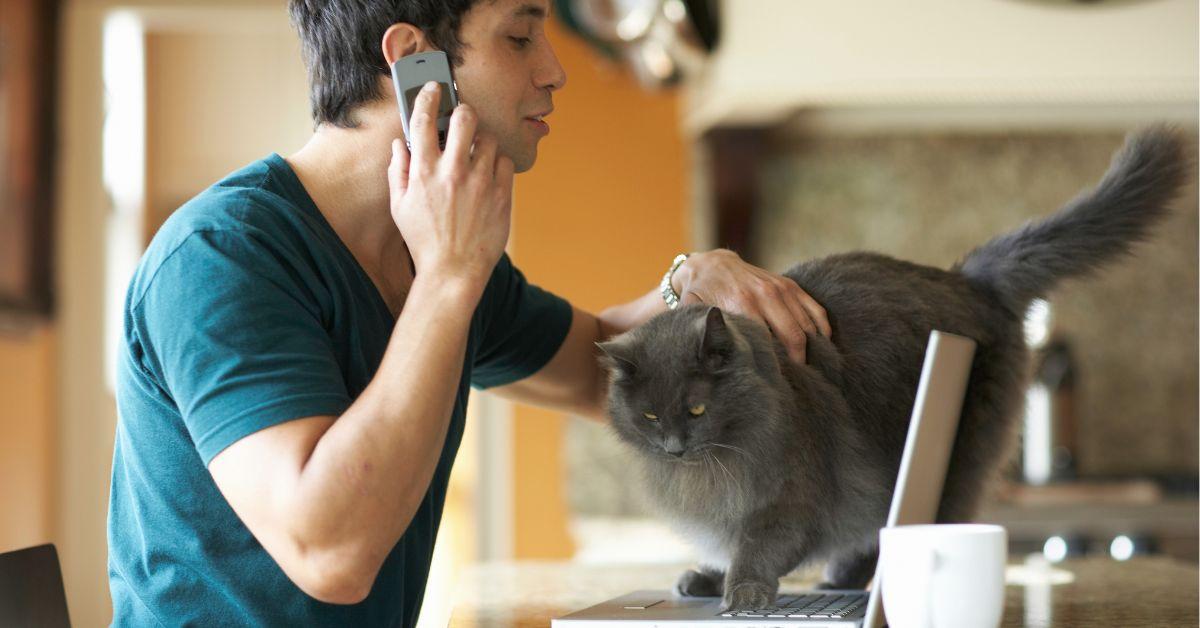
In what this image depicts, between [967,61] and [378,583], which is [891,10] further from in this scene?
[378,583]

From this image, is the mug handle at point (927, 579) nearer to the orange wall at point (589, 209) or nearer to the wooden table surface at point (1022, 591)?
the wooden table surface at point (1022, 591)

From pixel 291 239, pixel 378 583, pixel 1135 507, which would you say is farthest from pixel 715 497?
pixel 1135 507

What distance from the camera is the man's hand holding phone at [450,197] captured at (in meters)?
0.99

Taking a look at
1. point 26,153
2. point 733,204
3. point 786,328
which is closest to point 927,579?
point 786,328

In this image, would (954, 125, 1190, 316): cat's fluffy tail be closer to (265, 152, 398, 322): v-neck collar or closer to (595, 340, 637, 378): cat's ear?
(595, 340, 637, 378): cat's ear

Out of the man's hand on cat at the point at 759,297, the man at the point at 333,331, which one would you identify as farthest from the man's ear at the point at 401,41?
the man's hand on cat at the point at 759,297

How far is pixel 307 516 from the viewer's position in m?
0.87

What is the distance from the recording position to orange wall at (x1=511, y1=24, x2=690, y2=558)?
3510mm

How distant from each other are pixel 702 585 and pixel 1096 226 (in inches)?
20.5

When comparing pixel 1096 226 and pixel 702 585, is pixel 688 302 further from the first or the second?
pixel 1096 226

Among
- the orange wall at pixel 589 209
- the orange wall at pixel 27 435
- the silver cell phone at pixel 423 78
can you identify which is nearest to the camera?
the silver cell phone at pixel 423 78

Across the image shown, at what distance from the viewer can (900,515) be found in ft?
3.07

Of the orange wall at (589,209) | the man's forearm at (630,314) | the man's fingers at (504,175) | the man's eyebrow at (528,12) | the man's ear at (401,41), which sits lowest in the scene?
the man's forearm at (630,314)

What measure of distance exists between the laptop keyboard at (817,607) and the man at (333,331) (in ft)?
0.74
